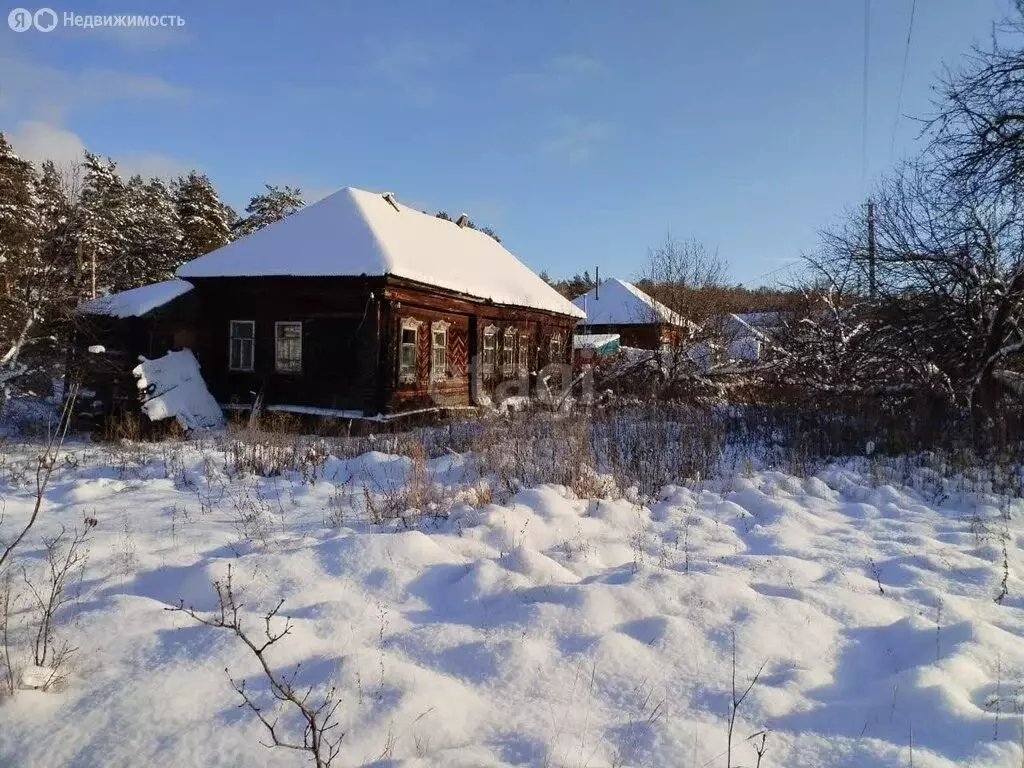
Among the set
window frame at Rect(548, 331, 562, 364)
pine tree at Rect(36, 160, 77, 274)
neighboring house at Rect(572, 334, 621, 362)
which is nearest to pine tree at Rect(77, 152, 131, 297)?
pine tree at Rect(36, 160, 77, 274)

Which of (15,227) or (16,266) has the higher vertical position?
(15,227)

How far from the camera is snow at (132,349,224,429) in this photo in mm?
11352

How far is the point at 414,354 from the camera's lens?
13.6 m

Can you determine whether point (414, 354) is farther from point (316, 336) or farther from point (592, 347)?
point (592, 347)

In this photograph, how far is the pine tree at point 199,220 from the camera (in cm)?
3241

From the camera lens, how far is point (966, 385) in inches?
402

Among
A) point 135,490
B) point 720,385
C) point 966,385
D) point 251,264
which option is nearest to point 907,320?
point 966,385

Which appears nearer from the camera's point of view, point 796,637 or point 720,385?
point 796,637

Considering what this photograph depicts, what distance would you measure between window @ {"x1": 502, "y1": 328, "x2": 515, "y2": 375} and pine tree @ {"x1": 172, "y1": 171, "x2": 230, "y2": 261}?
856 inches

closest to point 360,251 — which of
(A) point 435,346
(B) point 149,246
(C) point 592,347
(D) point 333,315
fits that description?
(D) point 333,315

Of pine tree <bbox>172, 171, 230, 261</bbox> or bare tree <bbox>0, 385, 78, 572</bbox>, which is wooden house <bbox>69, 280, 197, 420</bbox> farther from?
pine tree <bbox>172, 171, 230, 261</bbox>

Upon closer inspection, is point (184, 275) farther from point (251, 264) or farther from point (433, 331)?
point (433, 331)

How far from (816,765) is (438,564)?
7.95 ft

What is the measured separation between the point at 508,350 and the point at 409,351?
16.0ft
